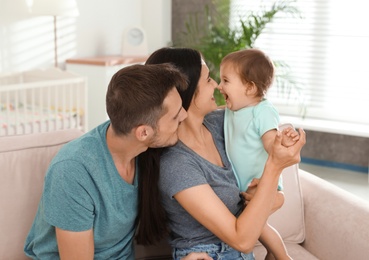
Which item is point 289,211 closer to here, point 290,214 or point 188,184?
point 290,214

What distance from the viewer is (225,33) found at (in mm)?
4375

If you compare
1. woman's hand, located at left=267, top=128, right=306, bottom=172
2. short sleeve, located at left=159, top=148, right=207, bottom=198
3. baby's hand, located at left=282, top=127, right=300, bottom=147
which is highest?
baby's hand, located at left=282, top=127, right=300, bottom=147

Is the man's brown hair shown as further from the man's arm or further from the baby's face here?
the baby's face

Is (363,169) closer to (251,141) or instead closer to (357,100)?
(357,100)

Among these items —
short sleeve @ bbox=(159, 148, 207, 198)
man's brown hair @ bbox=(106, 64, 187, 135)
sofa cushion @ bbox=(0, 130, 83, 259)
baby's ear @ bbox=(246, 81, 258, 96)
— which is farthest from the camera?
baby's ear @ bbox=(246, 81, 258, 96)

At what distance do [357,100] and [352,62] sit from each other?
0.31 meters

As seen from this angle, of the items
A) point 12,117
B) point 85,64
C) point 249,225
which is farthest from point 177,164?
point 85,64

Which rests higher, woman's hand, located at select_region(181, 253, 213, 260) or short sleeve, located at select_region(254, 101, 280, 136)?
short sleeve, located at select_region(254, 101, 280, 136)

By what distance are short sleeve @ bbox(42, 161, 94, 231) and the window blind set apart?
10.4ft

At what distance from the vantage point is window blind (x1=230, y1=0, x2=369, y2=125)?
4605 millimetres

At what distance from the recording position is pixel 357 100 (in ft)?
15.3

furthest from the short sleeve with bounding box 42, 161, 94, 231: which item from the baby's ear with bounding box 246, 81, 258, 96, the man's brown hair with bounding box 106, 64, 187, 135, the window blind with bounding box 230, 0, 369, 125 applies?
the window blind with bounding box 230, 0, 369, 125

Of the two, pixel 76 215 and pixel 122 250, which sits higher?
pixel 76 215

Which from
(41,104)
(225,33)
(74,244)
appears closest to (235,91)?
(74,244)
